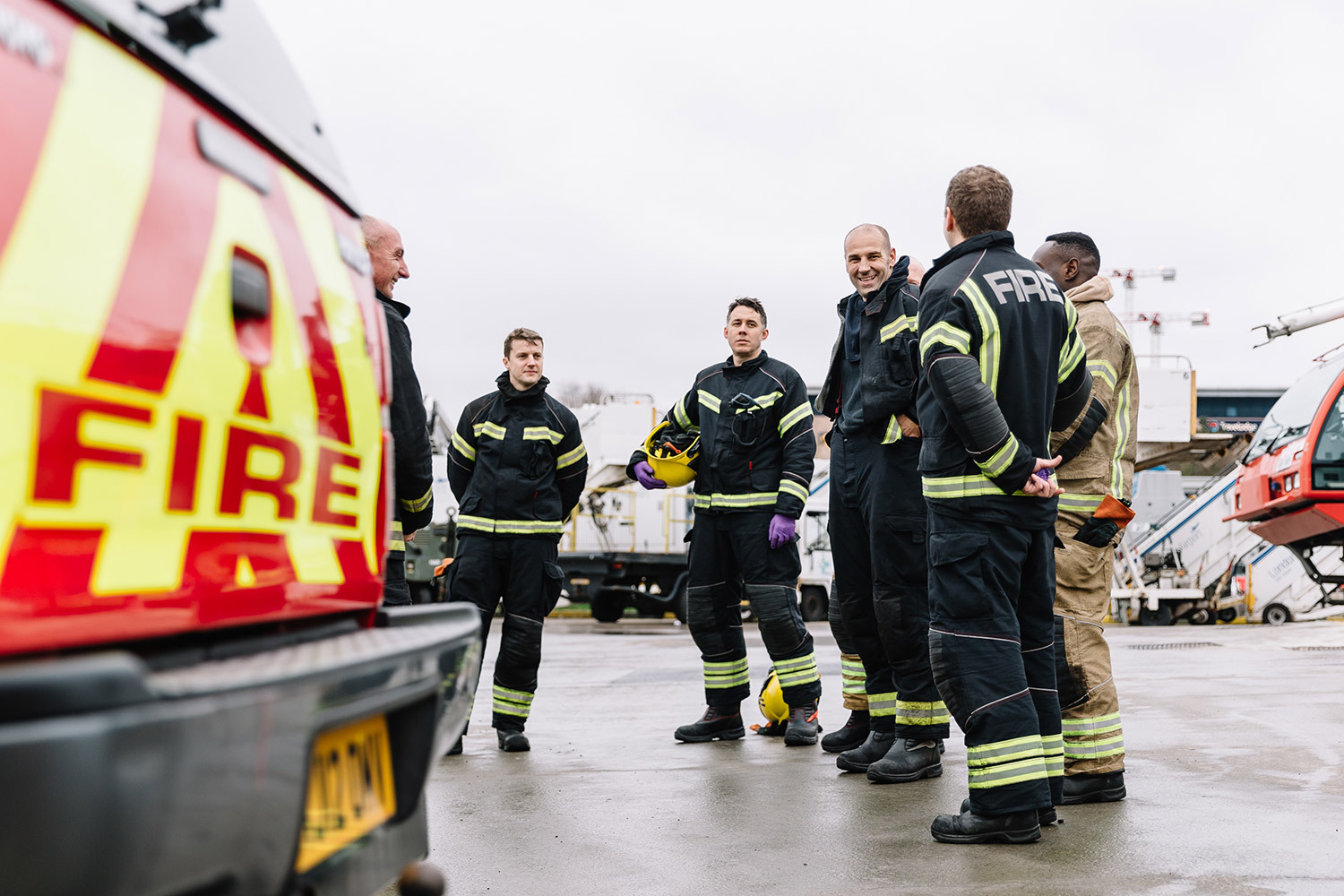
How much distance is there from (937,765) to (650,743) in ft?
4.80

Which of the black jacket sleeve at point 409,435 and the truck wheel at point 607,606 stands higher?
the black jacket sleeve at point 409,435

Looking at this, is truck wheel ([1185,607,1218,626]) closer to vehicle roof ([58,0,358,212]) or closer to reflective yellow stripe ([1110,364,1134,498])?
reflective yellow stripe ([1110,364,1134,498])

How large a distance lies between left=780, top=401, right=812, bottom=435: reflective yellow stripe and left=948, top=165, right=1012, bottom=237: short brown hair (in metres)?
1.95

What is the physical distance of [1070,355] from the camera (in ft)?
12.0

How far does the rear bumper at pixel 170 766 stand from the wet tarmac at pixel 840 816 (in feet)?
4.82

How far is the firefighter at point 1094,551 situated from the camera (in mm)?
3834

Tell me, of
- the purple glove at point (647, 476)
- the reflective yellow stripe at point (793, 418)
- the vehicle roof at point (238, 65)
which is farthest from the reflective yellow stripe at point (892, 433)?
the vehicle roof at point (238, 65)

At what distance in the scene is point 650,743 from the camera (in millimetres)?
5246

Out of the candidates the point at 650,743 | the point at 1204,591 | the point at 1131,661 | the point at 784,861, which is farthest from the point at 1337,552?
the point at 784,861

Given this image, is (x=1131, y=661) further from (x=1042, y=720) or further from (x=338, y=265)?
(x=338, y=265)

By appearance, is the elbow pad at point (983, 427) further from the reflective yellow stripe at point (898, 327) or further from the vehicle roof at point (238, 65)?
the vehicle roof at point (238, 65)

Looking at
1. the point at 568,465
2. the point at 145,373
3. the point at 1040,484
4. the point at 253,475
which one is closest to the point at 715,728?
the point at 568,465

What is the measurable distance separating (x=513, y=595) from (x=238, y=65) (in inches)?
148

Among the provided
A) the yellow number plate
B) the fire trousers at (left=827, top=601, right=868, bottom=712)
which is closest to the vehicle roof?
the yellow number plate
